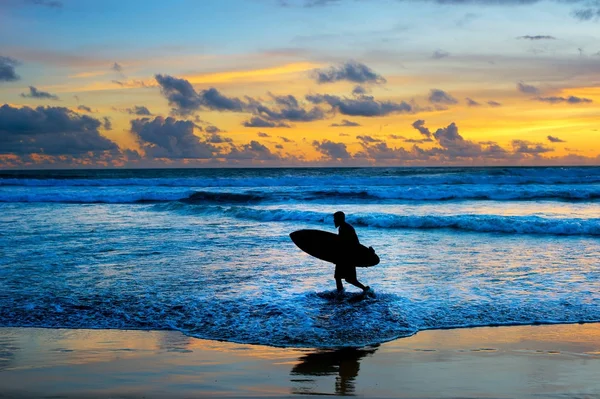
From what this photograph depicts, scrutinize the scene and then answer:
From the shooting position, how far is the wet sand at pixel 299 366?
16.9 ft

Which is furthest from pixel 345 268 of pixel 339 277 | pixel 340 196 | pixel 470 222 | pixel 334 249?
pixel 340 196

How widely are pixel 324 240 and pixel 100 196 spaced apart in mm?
29816

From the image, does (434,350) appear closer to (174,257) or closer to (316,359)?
(316,359)

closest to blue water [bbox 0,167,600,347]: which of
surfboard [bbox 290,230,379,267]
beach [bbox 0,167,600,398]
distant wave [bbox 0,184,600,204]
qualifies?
beach [bbox 0,167,600,398]

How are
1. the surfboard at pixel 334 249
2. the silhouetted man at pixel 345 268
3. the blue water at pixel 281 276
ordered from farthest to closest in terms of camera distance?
the surfboard at pixel 334 249, the silhouetted man at pixel 345 268, the blue water at pixel 281 276

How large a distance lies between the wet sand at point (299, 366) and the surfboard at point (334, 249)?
2.29m

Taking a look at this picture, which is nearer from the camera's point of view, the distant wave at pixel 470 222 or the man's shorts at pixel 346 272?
the man's shorts at pixel 346 272

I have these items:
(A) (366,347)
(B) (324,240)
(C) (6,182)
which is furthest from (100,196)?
(A) (366,347)

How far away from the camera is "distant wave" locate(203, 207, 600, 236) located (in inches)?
717

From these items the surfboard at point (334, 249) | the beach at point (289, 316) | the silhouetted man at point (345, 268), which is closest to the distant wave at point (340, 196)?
the beach at point (289, 316)

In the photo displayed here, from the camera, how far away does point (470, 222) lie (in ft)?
64.0

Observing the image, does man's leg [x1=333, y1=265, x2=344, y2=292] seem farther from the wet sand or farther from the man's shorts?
the wet sand

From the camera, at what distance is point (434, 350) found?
6.52 meters

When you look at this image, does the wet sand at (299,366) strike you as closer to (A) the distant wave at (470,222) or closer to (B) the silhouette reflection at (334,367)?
(B) the silhouette reflection at (334,367)
